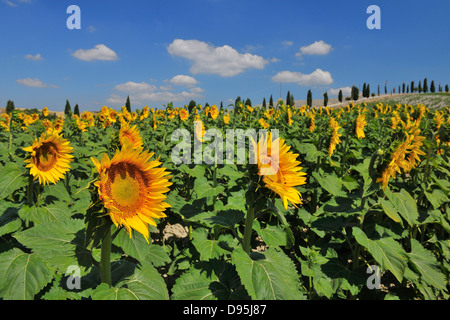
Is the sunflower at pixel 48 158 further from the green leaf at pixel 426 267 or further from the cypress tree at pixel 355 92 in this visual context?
the cypress tree at pixel 355 92

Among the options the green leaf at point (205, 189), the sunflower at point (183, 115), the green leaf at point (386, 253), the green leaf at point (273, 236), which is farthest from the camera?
the sunflower at point (183, 115)

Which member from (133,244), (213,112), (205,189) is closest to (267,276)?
(133,244)

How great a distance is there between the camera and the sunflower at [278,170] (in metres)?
1.86

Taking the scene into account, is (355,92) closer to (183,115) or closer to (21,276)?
(183,115)

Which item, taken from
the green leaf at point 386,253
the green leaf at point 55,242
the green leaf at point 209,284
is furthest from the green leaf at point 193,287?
the green leaf at point 386,253

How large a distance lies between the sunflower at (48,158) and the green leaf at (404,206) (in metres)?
3.40

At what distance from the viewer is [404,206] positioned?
294 centimetres

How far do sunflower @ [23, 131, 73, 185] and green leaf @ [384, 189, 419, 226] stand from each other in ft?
11.1

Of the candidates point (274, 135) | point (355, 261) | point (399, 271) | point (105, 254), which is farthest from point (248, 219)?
point (355, 261)

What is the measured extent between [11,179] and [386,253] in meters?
3.65

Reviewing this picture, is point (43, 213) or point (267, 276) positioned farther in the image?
point (43, 213)

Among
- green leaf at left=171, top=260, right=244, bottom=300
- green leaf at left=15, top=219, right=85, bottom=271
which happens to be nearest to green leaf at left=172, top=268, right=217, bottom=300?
green leaf at left=171, top=260, right=244, bottom=300
